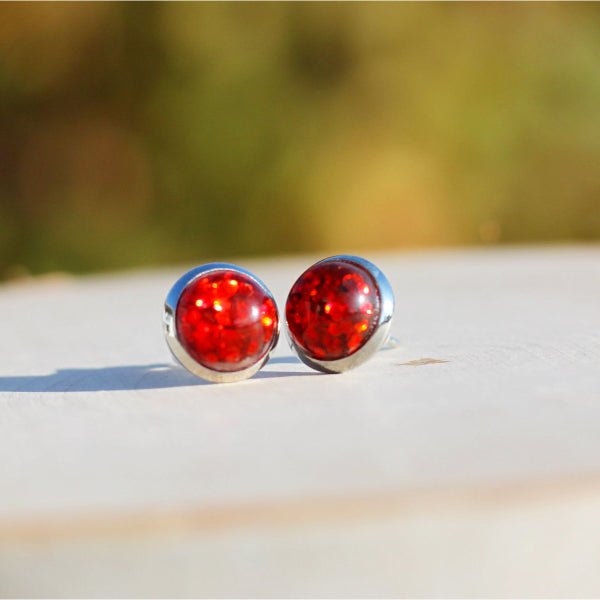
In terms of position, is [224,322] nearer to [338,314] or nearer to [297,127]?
[338,314]

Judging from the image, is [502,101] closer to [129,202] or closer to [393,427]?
[129,202]

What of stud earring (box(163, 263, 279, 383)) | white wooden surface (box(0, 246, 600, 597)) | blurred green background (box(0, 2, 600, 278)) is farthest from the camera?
blurred green background (box(0, 2, 600, 278))

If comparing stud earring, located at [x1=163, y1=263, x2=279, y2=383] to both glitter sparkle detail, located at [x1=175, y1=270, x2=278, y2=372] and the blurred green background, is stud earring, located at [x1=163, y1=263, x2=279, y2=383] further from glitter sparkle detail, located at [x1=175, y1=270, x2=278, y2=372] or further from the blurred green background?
the blurred green background

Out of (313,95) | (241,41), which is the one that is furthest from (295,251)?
(241,41)

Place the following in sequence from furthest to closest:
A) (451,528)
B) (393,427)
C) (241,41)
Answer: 1. (241,41)
2. (393,427)
3. (451,528)

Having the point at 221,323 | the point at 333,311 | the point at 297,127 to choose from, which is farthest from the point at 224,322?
the point at 297,127

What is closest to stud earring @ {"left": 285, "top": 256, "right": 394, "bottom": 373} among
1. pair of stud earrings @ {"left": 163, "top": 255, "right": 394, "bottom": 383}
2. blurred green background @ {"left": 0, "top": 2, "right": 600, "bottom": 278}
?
pair of stud earrings @ {"left": 163, "top": 255, "right": 394, "bottom": 383}

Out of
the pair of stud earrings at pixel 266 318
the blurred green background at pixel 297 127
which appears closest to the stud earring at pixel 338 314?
the pair of stud earrings at pixel 266 318

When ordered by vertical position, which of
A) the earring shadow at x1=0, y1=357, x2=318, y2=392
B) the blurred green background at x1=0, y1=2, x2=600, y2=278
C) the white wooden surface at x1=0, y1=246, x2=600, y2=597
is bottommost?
the white wooden surface at x1=0, y1=246, x2=600, y2=597
